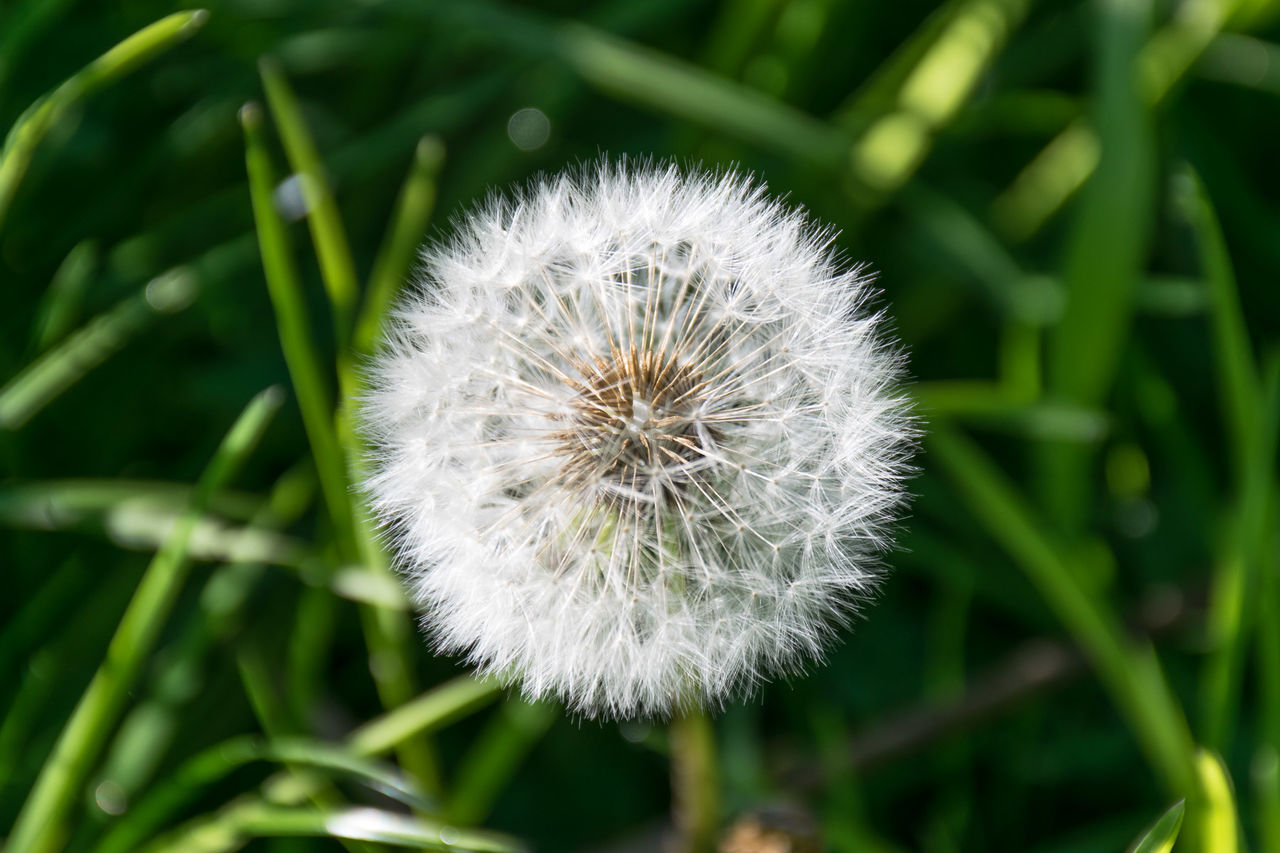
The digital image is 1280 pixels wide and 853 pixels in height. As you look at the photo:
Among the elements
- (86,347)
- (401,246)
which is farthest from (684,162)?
(86,347)

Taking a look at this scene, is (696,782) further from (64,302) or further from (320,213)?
(64,302)

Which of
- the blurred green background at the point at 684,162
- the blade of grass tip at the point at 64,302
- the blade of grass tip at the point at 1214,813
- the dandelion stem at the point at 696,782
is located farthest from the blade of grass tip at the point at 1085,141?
the blade of grass tip at the point at 64,302

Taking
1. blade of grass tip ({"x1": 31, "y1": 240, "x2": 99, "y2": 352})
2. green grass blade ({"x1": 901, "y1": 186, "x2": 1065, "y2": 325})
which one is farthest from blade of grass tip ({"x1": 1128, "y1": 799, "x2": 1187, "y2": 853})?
blade of grass tip ({"x1": 31, "y1": 240, "x2": 99, "y2": 352})

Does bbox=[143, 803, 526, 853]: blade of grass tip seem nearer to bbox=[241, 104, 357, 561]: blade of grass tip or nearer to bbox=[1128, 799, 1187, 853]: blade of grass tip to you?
bbox=[241, 104, 357, 561]: blade of grass tip

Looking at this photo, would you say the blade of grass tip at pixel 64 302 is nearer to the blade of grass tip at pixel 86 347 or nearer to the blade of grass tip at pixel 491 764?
the blade of grass tip at pixel 86 347

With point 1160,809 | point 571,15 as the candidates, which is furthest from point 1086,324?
point 571,15

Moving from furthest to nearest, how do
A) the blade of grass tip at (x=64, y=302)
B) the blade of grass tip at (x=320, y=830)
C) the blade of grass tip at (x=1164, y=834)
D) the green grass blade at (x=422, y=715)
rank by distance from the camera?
the blade of grass tip at (x=64, y=302)
the green grass blade at (x=422, y=715)
the blade of grass tip at (x=320, y=830)
the blade of grass tip at (x=1164, y=834)
